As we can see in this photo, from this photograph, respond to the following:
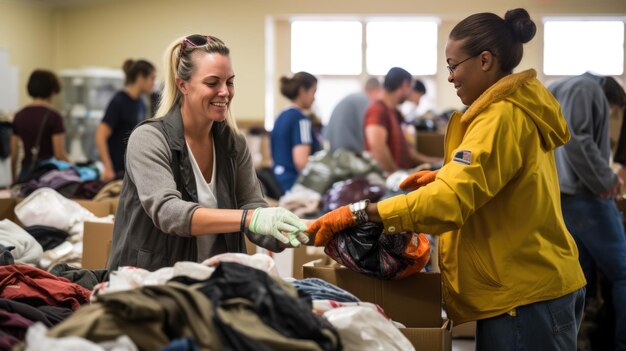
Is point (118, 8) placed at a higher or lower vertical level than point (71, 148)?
higher

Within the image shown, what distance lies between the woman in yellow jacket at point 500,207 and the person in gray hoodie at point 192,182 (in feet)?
0.72

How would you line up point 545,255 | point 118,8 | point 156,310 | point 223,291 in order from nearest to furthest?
point 156,310 → point 223,291 → point 545,255 → point 118,8

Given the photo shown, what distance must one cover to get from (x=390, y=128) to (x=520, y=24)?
142 inches

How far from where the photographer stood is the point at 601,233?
379 centimetres

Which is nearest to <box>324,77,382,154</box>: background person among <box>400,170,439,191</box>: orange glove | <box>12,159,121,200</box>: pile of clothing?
<box>12,159,121,200</box>: pile of clothing

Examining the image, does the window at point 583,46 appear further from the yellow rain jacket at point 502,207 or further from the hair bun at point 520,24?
the yellow rain jacket at point 502,207

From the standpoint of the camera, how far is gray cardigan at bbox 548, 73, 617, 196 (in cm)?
378

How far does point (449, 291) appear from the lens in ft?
7.57

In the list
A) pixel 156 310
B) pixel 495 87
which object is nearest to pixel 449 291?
pixel 495 87

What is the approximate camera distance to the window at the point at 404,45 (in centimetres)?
1242

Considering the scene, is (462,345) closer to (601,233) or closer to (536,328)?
(601,233)

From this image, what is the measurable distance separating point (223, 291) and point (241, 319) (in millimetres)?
111

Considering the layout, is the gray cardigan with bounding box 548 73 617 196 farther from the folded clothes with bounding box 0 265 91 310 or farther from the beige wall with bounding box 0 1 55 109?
the beige wall with bounding box 0 1 55 109

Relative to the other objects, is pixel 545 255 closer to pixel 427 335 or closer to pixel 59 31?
pixel 427 335
